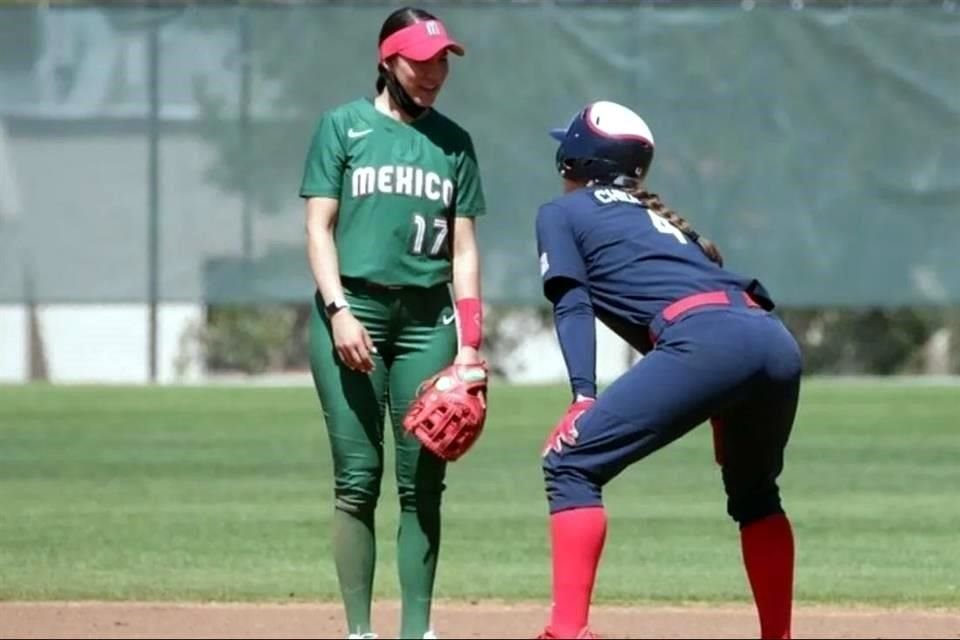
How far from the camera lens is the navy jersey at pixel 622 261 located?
21.1 ft

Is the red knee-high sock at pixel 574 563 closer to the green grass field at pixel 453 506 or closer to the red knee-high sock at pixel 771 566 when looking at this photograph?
the red knee-high sock at pixel 771 566

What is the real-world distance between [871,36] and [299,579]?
9.77 metres

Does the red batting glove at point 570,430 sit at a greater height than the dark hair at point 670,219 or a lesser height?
lesser

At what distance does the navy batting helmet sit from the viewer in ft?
21.8

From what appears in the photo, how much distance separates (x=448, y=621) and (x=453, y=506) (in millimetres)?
3292

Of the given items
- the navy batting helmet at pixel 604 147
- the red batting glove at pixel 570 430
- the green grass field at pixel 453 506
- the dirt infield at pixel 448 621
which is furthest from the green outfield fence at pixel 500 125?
the red batting glove at pixel 570 430

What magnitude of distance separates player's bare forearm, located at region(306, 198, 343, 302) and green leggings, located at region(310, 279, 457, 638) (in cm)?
12

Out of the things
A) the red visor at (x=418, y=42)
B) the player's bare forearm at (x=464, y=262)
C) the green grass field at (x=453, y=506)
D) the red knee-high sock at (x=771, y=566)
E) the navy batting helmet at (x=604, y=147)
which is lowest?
the green grass field at (x=453, y=506)

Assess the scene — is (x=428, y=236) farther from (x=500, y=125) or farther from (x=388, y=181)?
(x=500, y=125)

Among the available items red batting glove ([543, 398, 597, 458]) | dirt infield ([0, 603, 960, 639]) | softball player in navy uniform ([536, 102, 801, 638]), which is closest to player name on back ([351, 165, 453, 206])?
softball player in navy uniform ([536, 102, 801, 638])

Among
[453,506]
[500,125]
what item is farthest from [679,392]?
[500,125]

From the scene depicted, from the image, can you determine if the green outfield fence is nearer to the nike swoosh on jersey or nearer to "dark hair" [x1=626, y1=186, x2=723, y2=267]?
the nike swoosh on jersey

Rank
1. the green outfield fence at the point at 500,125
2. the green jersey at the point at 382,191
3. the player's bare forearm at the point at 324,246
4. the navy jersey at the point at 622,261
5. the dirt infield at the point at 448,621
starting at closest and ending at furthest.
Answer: the navy jersey at the point at 622,261 < the player's bare forearm at the point at 324,246 < the green jersey at the point at 382,191 < the dirt infield at the point at 448,621 < the green outfield fence at the point at 500,125

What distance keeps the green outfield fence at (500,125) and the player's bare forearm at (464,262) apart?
Answer: 10250mm
